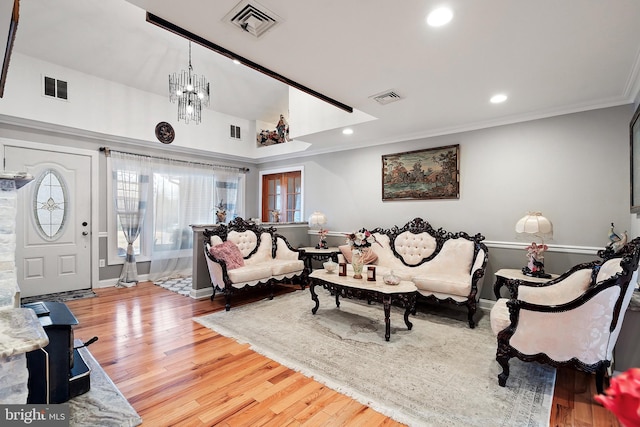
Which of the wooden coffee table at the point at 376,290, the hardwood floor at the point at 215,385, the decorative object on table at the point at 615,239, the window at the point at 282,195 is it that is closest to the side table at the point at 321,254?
the window at the point at 282,195

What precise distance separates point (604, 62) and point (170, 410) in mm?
4221

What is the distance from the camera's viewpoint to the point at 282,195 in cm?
690

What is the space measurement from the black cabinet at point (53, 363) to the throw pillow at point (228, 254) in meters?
2.10

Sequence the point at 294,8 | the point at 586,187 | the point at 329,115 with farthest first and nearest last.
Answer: the point at 329,115 < the point at 586,187 < the point at 294,8

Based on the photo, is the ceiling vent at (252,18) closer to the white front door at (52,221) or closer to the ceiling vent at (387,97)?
the ceiling vent at (387,97)

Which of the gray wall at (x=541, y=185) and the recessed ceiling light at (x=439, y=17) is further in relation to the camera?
the gray wall at (x=541, y=185)

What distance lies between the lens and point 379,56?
2398 millimetres

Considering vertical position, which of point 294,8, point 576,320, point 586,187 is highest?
point 294,8

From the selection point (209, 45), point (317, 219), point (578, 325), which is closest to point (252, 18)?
point (209, 45)

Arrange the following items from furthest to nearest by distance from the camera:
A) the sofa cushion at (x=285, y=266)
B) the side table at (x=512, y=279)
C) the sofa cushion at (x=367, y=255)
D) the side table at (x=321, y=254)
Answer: the side table at (x=321, y=254)
the sofa cushion at (x=367, y=255)
the sofa cushion at (x=285, y=266)
the side table at (x=512, y=279)

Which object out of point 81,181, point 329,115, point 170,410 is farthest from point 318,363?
point 81,181

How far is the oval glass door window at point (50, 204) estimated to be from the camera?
4.50 m

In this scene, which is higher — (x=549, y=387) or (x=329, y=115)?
(x=329, y=115)

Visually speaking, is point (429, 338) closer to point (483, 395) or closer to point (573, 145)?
point (483, 395)
